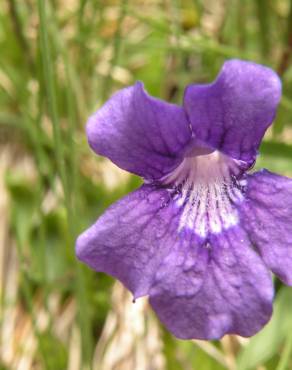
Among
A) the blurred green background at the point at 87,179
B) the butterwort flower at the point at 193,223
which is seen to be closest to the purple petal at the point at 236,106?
the butterwort flower at the point at 193,223

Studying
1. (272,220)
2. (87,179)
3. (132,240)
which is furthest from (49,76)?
(87,179)

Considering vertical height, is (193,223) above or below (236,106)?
below

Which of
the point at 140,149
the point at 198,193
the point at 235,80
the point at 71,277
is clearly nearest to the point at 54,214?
the point at 71,277

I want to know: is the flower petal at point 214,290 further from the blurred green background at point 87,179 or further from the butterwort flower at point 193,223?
the blurred green background at point 87,179

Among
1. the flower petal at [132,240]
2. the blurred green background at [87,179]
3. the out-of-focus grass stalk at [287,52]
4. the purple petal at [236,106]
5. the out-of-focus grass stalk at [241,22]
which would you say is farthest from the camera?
the out-of-focus grass stalk at [241,22]

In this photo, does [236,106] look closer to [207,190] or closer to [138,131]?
[138,131]

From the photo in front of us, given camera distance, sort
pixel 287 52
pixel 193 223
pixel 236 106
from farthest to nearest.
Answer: pixel 287 52, pixel 193 223, pixel 236 106

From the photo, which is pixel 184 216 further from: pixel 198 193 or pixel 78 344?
pixel 78 344
